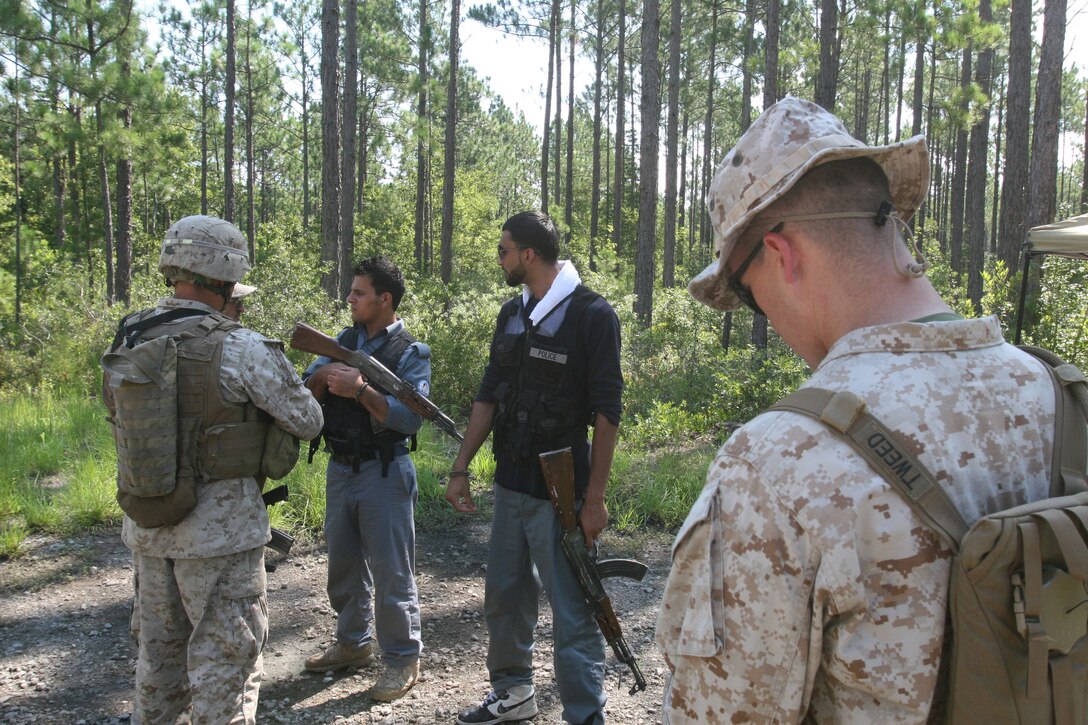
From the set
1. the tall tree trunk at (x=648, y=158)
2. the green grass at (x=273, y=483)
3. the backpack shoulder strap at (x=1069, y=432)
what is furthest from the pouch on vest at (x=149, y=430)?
the tall tree trunk at (x=648, y=158)

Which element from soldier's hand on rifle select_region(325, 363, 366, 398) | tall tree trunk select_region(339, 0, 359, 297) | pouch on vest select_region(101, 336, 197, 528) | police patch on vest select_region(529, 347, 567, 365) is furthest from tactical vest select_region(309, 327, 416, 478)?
tall tree trunk select_region(339, 0, 359, 297)

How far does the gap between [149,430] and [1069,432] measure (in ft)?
8.73

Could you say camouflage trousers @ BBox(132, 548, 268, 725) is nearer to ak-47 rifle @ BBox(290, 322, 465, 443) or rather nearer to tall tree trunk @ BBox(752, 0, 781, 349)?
ak-47 rifle @ BBox(290, 322, 465, 443)

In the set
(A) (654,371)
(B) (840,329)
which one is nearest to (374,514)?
(B) (840,329)

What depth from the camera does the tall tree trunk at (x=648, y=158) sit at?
535 inches

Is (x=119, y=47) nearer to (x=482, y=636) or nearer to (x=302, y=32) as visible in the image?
(x=482, y=636)

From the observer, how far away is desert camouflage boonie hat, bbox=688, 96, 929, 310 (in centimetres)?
113

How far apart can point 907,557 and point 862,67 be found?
3512 centimetres

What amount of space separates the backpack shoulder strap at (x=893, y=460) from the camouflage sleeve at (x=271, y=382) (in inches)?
89.1

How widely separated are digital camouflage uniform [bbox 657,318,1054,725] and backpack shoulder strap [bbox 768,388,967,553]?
0.01 metres

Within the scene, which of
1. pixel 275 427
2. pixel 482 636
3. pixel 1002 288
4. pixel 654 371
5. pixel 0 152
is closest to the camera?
pixel 275 427

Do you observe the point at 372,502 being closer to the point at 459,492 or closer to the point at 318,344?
the point at 459,492

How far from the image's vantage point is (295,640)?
406 cm

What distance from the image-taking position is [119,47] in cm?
1422
